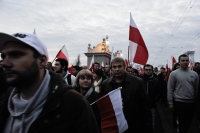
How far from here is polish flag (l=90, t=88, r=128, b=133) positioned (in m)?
3.08

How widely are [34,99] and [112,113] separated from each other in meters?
1.74

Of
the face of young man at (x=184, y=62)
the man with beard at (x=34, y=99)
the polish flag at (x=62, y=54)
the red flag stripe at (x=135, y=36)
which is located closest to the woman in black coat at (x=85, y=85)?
the man with beard at (x=34, y=99)

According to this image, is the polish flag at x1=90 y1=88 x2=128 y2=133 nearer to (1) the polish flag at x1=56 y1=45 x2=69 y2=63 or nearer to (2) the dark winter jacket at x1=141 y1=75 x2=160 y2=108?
(2) the dark winter jacket at x1=141 y1=75 x2=160 y2=108

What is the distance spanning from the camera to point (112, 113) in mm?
3123

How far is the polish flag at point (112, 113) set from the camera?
3082 millimetres

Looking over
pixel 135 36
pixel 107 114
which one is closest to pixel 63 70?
pixel 135 36

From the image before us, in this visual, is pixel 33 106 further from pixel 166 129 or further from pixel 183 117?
pixel 166 129

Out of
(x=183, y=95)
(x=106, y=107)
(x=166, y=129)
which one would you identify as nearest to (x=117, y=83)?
(x=106, y=107)

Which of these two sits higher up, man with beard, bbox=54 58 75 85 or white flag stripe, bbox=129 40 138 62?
white flag stripe, bbox=129 40 138 62

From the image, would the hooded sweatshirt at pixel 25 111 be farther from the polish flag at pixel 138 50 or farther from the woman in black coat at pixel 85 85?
the polish flag at pixel 138 50

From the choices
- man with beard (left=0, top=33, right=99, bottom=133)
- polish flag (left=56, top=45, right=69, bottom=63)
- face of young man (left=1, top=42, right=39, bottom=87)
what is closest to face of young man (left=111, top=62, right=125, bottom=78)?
man with beard (left=0, top=33, right=99, bottom=133)

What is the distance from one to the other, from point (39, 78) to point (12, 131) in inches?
15.7

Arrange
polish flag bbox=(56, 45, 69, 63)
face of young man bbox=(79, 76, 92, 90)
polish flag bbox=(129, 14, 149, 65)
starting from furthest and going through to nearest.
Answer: polish flag bbox=(56, 45, 69, 63), polish flag bbox=(129, 14, 149, 65), face of young man bbox=(79, 76, 92, 90)

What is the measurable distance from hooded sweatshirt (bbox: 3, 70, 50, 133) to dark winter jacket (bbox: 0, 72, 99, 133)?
0.13ft
